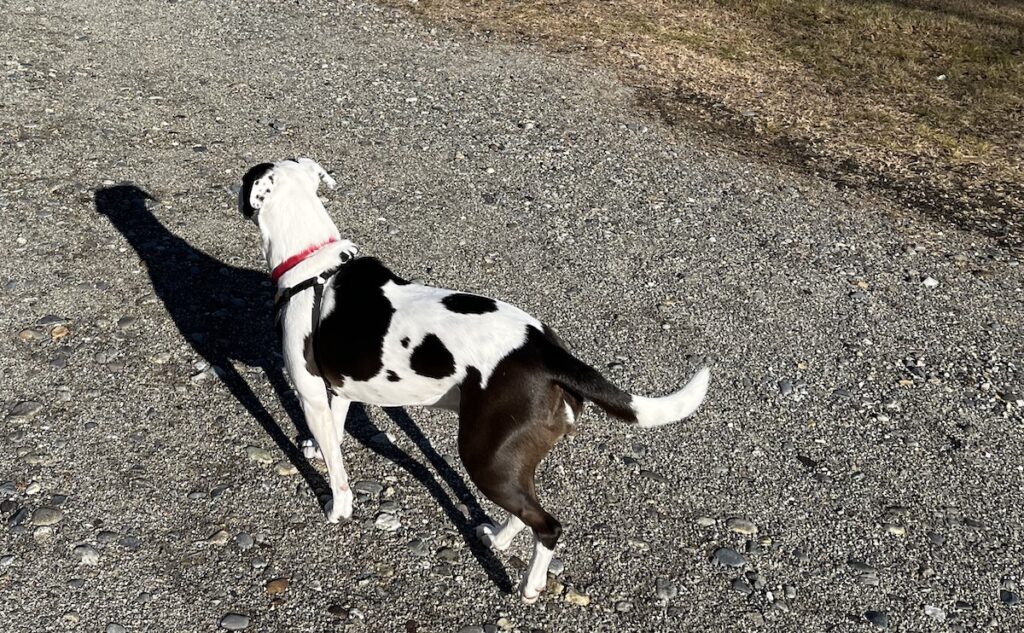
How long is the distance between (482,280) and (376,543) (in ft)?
7.65

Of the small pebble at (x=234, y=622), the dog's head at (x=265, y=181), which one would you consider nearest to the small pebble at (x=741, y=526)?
the small pebble at (x=234, y=622)

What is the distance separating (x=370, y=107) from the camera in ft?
28.3

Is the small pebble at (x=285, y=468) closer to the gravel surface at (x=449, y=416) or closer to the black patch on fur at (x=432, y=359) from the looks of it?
the gravel surface at (x=449, y=416)

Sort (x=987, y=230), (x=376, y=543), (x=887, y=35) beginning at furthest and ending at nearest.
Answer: (x=887, y=35) < (x=987, y=230) < (x=376, y=543)

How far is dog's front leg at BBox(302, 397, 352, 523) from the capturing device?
4285 mm

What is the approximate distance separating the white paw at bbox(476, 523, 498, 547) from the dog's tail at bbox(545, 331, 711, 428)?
958 mm

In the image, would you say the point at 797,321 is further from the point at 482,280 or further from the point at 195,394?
the point at 195,394

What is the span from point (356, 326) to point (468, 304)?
1.50 ft

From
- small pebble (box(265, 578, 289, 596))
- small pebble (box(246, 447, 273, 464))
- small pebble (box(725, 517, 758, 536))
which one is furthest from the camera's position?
small pebble (box(246, 447, 273, 464))

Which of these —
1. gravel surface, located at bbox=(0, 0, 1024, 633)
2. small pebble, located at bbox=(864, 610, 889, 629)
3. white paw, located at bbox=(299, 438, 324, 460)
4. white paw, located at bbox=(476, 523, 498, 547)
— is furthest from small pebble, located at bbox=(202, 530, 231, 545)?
small pebble, located at bbox=(864, 610, 889, 629)

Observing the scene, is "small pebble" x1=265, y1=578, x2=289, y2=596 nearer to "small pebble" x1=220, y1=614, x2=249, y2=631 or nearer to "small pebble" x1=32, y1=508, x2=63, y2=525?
"small pebble" x1=220, y1=614, x2=249, y2=631

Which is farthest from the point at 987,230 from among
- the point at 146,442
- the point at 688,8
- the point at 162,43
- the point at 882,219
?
the point at 162,43

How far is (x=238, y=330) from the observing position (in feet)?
18.6

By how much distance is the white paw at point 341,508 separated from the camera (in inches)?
174
